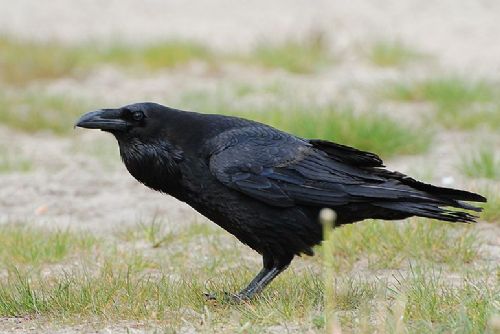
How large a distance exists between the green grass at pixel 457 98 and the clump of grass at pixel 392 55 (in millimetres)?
1709

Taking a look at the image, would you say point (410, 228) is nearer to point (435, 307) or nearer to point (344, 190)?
point (344, 190)

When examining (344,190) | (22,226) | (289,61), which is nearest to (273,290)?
(344,190)

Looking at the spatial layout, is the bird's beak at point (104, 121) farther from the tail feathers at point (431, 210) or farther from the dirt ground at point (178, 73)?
the tail feathers at point (431, 210)

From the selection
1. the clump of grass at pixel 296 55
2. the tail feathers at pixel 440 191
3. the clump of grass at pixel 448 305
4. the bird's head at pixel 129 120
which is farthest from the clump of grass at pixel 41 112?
the clump of grass at pixel 448 305

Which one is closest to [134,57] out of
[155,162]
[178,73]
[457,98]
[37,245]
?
[178,73]

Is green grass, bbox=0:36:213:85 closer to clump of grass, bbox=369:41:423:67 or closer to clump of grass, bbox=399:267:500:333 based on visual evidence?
clump of grass, bbox=369:41:423:67

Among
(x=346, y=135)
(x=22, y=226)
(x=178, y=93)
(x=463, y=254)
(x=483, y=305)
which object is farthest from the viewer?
(x=178, y=93)

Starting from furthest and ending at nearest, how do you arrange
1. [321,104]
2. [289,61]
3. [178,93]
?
[289,61] → [178,93] → [321,104]

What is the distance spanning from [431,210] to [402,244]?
1.06m

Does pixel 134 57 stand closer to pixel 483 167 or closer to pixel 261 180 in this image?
pixel 483 167

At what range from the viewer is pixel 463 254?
5801 millimetres

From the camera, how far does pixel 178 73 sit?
12.1 metres

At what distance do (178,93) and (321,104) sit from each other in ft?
6.91

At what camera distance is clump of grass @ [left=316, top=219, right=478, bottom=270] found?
5812mm
